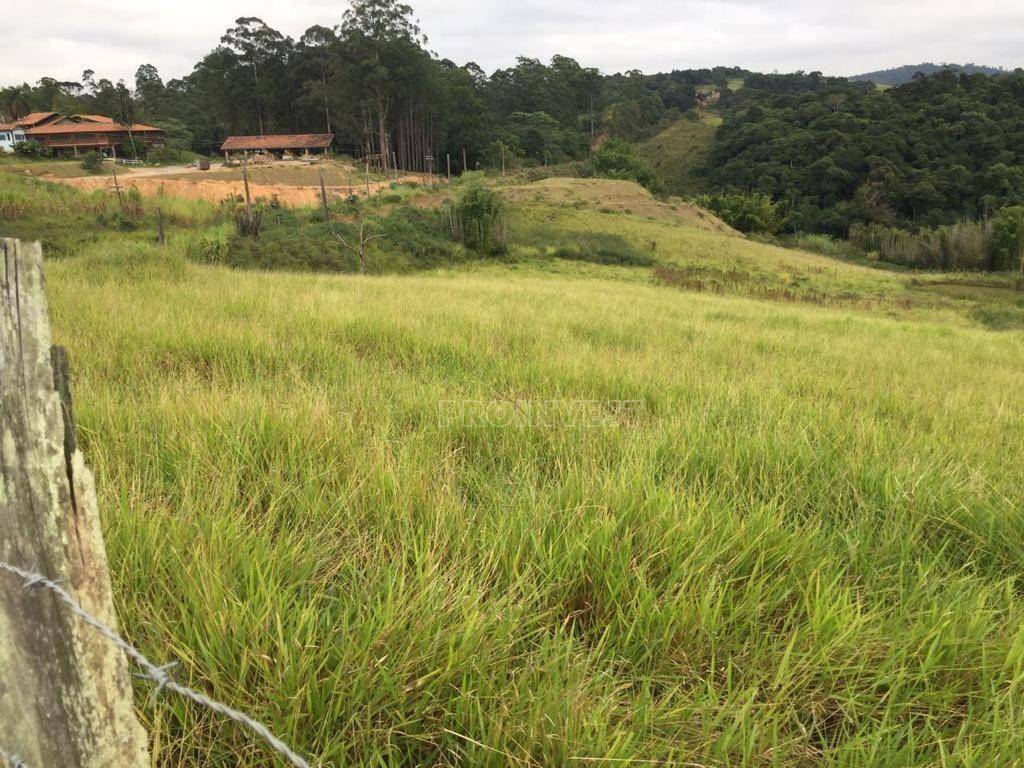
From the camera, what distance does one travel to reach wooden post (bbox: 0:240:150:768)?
0.87 meters

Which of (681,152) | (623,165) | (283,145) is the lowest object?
(623,165)

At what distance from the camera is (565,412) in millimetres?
3148

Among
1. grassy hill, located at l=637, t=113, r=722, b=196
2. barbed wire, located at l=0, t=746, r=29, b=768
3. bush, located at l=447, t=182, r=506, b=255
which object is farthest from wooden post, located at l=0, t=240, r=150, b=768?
grassy hill, located at l=637, t=113, r=722, b=196

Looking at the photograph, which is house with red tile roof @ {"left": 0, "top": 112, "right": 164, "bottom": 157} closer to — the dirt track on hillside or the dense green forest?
the dirt track on hillside

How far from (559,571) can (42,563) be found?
1.18m

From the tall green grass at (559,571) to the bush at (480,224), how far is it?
27.5 m

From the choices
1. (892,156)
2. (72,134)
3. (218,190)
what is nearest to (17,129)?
(72,134)

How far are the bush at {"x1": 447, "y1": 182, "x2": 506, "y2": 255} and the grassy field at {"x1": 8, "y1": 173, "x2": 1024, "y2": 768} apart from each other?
27.0 m

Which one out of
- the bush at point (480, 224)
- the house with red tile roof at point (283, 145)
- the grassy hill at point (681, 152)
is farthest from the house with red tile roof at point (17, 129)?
the grassy hill at point (681, 152)

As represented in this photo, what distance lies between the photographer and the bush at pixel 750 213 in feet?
208

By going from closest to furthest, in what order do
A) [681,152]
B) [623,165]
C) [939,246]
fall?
[939,246]
[623,165]
[681,152]

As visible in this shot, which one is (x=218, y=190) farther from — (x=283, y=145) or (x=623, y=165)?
(x=623, y=165)

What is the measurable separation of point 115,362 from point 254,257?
17.4 m

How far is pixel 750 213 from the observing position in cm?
6372
